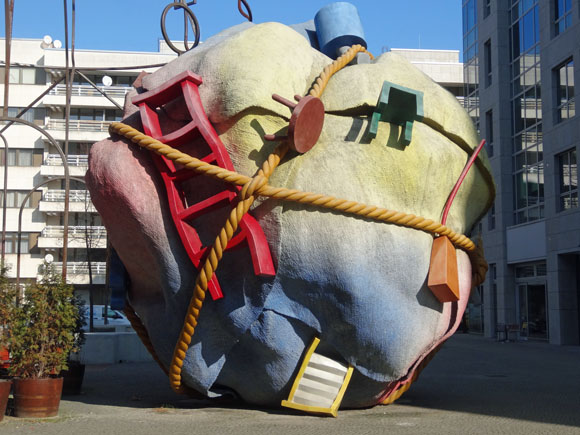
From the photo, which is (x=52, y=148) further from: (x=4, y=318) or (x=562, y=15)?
(x=4, y=318)

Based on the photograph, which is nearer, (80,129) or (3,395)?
(3,395)

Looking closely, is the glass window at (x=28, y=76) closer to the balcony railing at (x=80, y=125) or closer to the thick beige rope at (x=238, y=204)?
the balcony railing at (x=80, y=125)

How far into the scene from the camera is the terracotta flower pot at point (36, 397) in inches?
319

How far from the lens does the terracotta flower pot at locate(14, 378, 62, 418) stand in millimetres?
8094

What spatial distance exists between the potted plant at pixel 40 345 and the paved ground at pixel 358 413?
25 cm

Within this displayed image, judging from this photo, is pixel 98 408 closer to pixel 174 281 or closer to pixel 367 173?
pixel 174 281

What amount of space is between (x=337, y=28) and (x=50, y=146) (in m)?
45.3

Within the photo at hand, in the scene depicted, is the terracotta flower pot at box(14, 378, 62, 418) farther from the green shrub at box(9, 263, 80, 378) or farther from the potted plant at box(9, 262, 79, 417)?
the green shrub at box(9, 263, 80, 378)

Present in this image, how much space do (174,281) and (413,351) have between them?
8.84 feet

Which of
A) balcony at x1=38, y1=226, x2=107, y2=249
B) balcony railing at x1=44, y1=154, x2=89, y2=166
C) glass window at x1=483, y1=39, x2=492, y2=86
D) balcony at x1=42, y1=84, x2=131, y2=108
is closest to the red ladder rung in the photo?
glass window at x1=483, y1=39, x2=492, y2=86

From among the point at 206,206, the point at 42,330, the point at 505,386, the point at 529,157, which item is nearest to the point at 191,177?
the point at 206,206

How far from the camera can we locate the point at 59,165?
4897 centimetres

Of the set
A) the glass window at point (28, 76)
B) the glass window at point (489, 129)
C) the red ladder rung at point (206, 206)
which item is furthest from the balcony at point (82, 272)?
the red ladder rung at point (206, 206)

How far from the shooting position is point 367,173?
7.36 m
